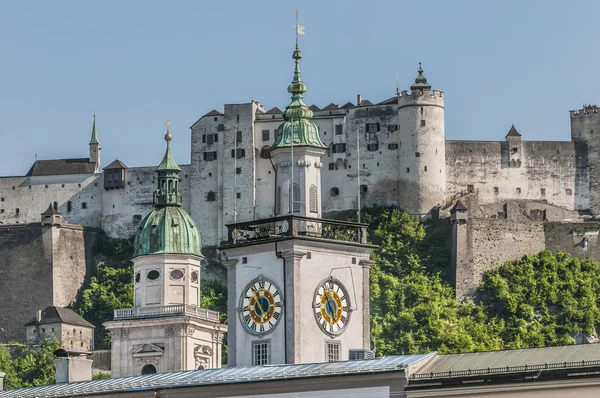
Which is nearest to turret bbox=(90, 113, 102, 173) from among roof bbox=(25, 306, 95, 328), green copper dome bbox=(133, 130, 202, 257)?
roof bbox=(25, 306, 95, 328)

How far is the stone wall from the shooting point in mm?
119250

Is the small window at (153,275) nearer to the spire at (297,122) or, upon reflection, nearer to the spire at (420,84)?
the spire at (297,122)

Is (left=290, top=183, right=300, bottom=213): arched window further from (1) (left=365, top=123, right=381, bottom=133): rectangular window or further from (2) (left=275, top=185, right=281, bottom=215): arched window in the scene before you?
(1) (left=365, top=123, right=381, bottom=133): rectangular window

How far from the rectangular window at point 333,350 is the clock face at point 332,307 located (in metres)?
0.20

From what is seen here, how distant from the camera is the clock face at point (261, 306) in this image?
129 ft

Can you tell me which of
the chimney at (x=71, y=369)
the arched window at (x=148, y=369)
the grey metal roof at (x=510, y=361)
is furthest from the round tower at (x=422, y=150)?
the grey metal roof at (x=510, y=361)

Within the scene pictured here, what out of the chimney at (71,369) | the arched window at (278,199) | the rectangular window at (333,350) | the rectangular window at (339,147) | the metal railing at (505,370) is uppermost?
the rectangular window at (339,147)

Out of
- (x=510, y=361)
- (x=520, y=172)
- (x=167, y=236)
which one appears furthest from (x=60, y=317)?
(x=510, y=361)

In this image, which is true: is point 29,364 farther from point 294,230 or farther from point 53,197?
point 294,230

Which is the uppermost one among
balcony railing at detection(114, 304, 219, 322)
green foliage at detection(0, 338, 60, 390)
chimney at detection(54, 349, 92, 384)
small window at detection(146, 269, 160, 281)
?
small window at detection(146, 269, 160, 281)

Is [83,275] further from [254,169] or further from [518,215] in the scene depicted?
[518,215]

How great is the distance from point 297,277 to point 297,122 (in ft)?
12.6

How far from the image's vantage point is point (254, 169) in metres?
122

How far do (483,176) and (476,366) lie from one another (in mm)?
89684
